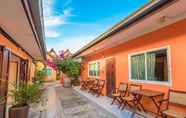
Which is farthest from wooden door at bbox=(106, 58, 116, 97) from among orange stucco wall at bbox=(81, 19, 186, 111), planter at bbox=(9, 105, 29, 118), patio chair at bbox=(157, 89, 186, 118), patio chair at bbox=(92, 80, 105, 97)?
planter at bbox=(9, 105, 29, 118)

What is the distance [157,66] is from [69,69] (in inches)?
388

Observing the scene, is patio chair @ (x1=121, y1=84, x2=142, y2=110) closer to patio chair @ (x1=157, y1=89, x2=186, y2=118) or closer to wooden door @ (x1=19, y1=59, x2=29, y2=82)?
patio chair @ (x1=157, y1=89, x2=186, y2=118)

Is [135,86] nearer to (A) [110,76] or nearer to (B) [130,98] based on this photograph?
(B) [130,98]

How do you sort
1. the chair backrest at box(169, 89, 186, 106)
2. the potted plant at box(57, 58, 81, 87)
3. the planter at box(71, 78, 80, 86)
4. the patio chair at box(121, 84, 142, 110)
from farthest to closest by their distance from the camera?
the planter at box(71, 78, 80, 86) < the potted plant at box(57, 58, 81, 87) < the patio chair at box(121, 84, 142, 110) < the chair backrest at box(169, 89, 186, 106)

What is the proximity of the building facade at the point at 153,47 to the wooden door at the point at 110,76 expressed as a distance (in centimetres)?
35

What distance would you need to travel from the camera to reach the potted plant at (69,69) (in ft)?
43.8

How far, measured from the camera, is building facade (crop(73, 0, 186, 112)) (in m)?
3.16

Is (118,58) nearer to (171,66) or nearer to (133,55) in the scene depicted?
(133,55)

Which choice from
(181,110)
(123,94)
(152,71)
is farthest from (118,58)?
(181,110)

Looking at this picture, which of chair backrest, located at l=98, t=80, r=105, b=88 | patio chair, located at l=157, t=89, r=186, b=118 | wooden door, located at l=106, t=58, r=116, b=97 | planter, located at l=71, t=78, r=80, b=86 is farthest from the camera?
planter, located at l=71, t=78, r=80, b=86

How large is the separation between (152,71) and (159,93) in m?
0.77

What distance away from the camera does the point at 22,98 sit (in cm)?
397

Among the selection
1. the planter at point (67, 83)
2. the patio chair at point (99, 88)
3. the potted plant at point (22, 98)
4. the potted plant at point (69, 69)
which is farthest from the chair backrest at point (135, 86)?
the planter at point (67, 83)

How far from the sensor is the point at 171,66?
3951mm
